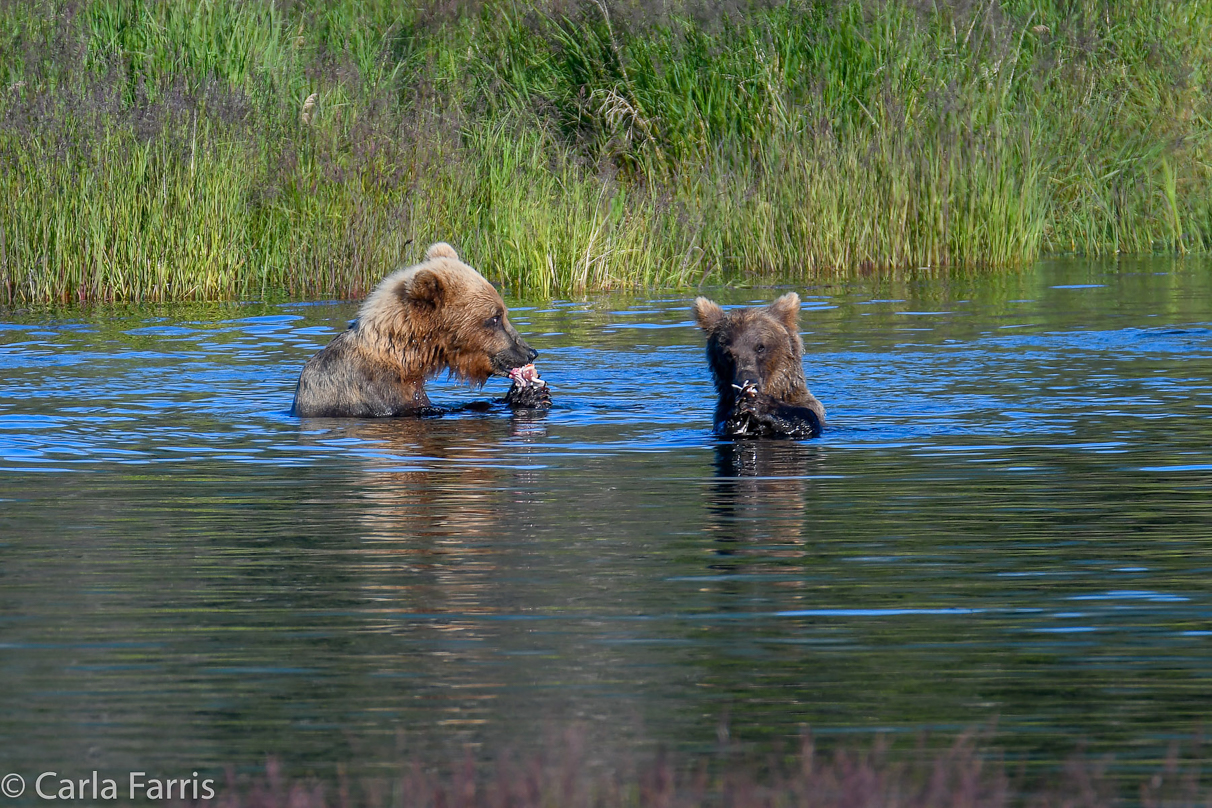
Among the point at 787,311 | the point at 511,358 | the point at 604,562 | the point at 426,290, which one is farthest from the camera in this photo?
the point at 511,358

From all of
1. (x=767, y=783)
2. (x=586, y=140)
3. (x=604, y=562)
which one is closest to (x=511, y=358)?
(x=604, y=562)

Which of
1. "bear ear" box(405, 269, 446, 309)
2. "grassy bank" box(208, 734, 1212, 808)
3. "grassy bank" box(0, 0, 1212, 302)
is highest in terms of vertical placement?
"grassy bank" box(0, 0, 1212, 302)

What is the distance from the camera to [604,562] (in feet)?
18.7

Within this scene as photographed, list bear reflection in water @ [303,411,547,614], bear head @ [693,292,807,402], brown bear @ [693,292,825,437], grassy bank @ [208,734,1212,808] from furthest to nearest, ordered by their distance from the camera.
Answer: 1. bear head @ [693,292,807,402]
2. brown bear @ [693,292,825,437]
3. bear reflection in water @ [303,411,547,614]
4. grassy bank @ [208,734,1212,808]

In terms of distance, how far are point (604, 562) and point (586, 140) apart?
13849 millimetres

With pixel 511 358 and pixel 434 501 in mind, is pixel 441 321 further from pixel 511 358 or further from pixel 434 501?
pixel 434 501

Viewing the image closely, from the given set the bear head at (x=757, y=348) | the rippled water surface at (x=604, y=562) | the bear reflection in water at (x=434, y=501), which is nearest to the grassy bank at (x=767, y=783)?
the rippled water surface at (x=604, y=562)

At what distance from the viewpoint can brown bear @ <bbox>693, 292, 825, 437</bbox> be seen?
341 inches

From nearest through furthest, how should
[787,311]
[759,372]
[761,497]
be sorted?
[761,497]
[759,372]
[787,311]

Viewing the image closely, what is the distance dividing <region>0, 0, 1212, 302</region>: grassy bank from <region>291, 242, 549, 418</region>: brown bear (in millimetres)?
6100

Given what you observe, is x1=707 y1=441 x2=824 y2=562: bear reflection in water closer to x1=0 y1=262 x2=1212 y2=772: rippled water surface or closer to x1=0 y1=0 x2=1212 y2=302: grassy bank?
x1=0 y1=262 x2=1212 y2=772: rippled water surface

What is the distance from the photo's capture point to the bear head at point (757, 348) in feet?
28.8

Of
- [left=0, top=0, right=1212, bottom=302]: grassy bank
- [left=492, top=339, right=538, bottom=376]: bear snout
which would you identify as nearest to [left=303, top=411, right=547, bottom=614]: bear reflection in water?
[left=492, top=339, right=538, bottom=376]: bear snout

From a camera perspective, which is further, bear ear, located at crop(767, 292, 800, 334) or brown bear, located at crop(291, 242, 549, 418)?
brown bear, located at crop(291, 242, 549, 418)
